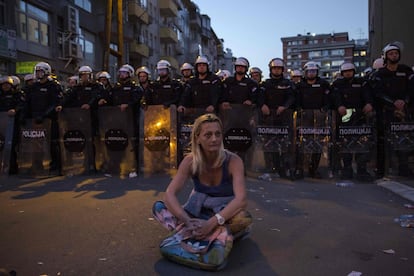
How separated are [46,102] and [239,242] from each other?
6879mm

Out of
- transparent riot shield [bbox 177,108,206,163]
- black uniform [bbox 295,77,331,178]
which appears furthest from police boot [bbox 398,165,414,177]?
transparent riot shield [bbox 177,108,206,163]

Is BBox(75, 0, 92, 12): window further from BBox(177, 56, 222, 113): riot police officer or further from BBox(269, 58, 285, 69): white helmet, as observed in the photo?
BBox(269, 58, 285, 69): white helmet

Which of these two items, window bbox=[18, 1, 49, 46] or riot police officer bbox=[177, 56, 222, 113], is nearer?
riot police officer bbox=[177, 56, 222, 113]

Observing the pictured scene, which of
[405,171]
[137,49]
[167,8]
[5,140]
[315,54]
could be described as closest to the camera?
[405,171]

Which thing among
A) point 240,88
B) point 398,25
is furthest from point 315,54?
point 240,88

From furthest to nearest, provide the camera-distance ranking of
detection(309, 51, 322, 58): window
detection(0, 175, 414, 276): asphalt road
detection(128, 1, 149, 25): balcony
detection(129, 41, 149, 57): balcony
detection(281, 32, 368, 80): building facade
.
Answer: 1. detection(309, 51, 322, 58): window
2. detection(281, 32, 368, 80): building facade
3. detection(129, 41, 149, 57): balcony
4. detection(128, 1, 149, 25): balcony
5. detection(0, 175, 414, 276): asphalt road

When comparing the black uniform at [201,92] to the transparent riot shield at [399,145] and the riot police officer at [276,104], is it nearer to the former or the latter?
the riot police officer at [276,104]

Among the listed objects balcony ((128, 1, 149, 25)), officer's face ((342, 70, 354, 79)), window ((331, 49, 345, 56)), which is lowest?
officer's face ((342, 70, 354, 79))

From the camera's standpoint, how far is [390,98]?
27.8 ft

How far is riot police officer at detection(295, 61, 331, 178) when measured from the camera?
29.0 ft

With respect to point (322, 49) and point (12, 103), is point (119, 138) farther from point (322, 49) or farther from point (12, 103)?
point (322, 49)

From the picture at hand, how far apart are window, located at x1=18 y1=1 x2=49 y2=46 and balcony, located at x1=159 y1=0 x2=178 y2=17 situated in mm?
27074

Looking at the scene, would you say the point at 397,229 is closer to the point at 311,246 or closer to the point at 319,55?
the point at 311,246

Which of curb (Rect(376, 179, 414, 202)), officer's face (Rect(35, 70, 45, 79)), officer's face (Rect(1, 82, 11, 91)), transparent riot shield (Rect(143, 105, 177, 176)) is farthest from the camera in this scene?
officer's face (Rect(1, 82, 11, 91))
